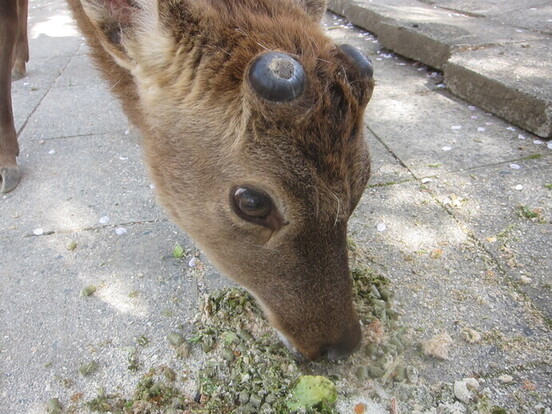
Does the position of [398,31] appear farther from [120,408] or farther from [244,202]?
[120,408]

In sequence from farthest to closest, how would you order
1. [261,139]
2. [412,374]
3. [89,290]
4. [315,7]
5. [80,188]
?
[80,188]
[89,290]
[315,7]
[412,374]
[261,139]

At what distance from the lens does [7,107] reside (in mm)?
4531

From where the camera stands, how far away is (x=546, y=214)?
3.67m

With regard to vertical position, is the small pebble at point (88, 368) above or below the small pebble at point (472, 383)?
below

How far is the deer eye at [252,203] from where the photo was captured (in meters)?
2.12

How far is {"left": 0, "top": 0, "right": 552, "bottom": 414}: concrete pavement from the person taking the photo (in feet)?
8.42

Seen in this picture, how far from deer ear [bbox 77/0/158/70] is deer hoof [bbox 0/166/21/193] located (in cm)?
256

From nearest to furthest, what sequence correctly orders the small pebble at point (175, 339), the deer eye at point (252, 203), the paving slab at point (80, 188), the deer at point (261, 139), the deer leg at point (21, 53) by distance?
the deer at point (261, 139) < the deer eye at point (252, 203) < the small pebble at point (175, 339) < the paving slab at point (80, 188) < the deer leg at point (21, 53)

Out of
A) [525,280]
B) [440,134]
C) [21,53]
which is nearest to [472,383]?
[525,280]

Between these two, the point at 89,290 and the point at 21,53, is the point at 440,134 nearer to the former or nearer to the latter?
the point at 89,290

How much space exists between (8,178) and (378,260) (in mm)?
3488

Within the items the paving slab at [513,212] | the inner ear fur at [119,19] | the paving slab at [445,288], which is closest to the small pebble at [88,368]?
the inner ear fur at [119,19]

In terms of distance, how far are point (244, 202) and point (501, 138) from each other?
11.9 feet

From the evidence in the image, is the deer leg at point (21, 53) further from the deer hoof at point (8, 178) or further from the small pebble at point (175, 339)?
the small pebble at point (175, 339)
